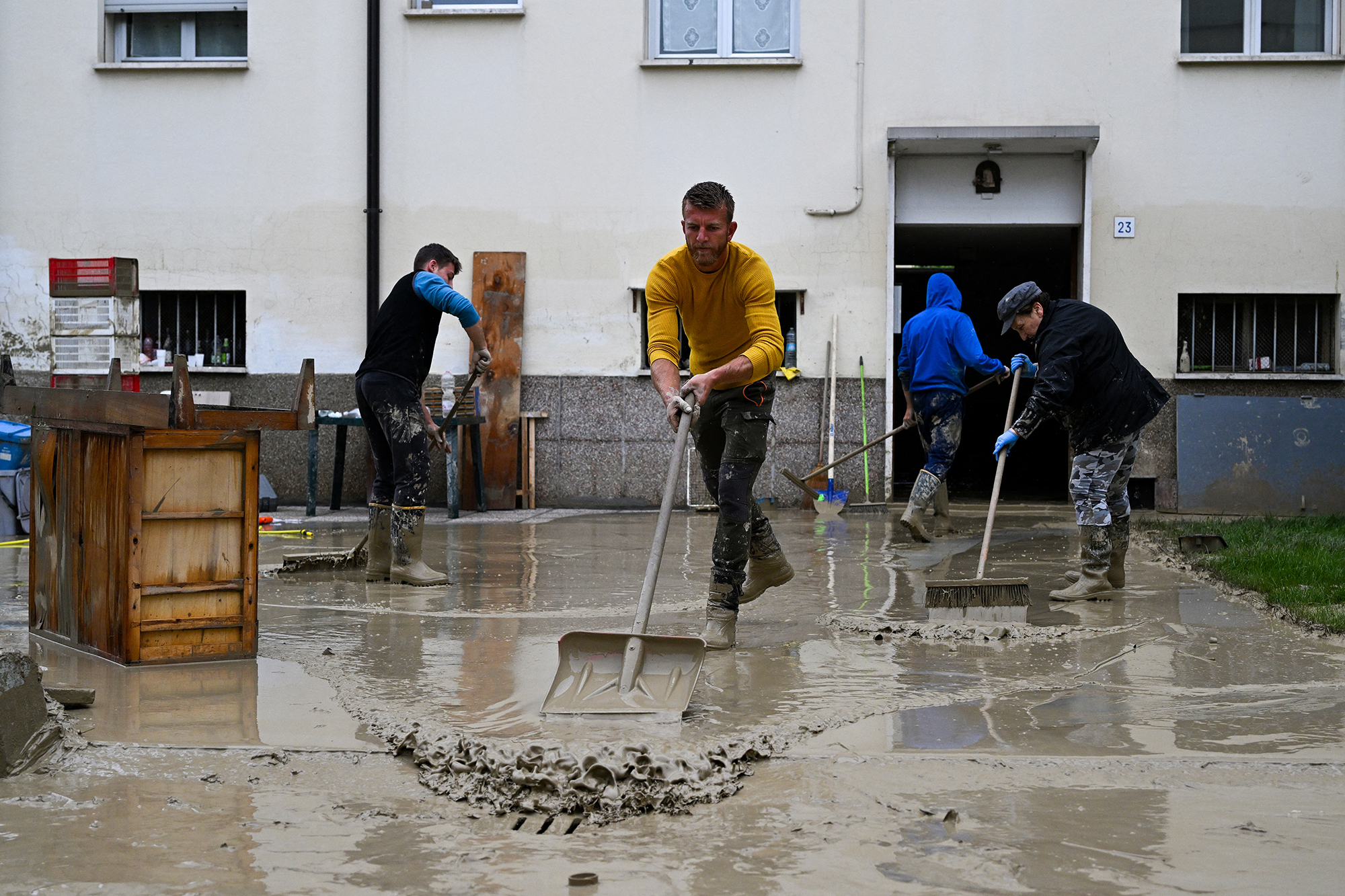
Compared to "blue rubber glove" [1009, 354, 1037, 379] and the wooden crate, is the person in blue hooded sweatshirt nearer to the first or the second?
"blue rubber glove" [1009, 354, 1037, 379]

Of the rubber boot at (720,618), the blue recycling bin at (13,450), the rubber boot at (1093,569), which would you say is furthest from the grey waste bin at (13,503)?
the rubber boot at (1093,569)

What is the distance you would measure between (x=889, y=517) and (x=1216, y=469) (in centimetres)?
304

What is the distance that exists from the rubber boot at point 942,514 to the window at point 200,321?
6876 millimetres

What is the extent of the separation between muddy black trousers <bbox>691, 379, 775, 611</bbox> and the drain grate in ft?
6.53

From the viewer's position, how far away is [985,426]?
16.5 metres

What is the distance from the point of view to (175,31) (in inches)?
472

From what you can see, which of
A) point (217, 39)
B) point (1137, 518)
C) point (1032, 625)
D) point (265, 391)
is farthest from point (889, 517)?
point (217, 39)

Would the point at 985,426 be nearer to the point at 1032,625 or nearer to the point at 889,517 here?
the point at 889,517

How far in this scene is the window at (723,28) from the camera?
11.4m

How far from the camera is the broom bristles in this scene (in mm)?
5316

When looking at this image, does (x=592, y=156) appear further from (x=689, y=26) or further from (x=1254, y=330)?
(x=1254, y=330)

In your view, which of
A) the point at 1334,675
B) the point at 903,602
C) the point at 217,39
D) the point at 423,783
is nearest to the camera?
the point at 423,783

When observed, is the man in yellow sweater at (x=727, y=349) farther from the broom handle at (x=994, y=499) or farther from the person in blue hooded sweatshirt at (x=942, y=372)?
A: the person in blue hooded sweatshirt at (x=942, y=372)

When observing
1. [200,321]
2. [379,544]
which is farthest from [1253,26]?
[200,321]
